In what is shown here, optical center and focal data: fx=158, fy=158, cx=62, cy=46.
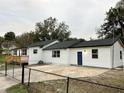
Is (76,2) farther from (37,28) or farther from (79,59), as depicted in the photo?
(37,28)

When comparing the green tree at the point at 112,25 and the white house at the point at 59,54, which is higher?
the green tree at the point at 112,25

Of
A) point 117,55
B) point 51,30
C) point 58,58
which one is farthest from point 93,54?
point 51,30

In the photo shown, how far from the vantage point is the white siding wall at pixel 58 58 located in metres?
23.2

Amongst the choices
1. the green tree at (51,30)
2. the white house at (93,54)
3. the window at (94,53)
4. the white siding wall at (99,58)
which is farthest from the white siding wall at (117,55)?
the green tree at (51,30)

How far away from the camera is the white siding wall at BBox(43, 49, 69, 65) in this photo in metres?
23.2

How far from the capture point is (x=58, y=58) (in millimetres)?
24719

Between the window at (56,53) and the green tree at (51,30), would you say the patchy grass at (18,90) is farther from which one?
the green tree at (51,30)

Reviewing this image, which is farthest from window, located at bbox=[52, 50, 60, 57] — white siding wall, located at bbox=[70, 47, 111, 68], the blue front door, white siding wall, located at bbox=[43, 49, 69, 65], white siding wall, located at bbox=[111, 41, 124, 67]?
white siding wall, located at bbox=[111, 41, 124, 67]

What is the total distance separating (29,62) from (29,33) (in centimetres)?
2561

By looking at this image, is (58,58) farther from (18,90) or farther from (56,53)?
(18,90)

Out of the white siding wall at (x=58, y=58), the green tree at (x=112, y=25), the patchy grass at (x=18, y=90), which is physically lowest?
→ the patchy grass at (x=18, y=90)

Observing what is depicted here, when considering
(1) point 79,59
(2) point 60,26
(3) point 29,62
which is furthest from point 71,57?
(2) point 60,26

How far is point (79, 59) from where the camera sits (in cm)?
2175

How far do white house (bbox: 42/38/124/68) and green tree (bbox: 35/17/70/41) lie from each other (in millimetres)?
26012
